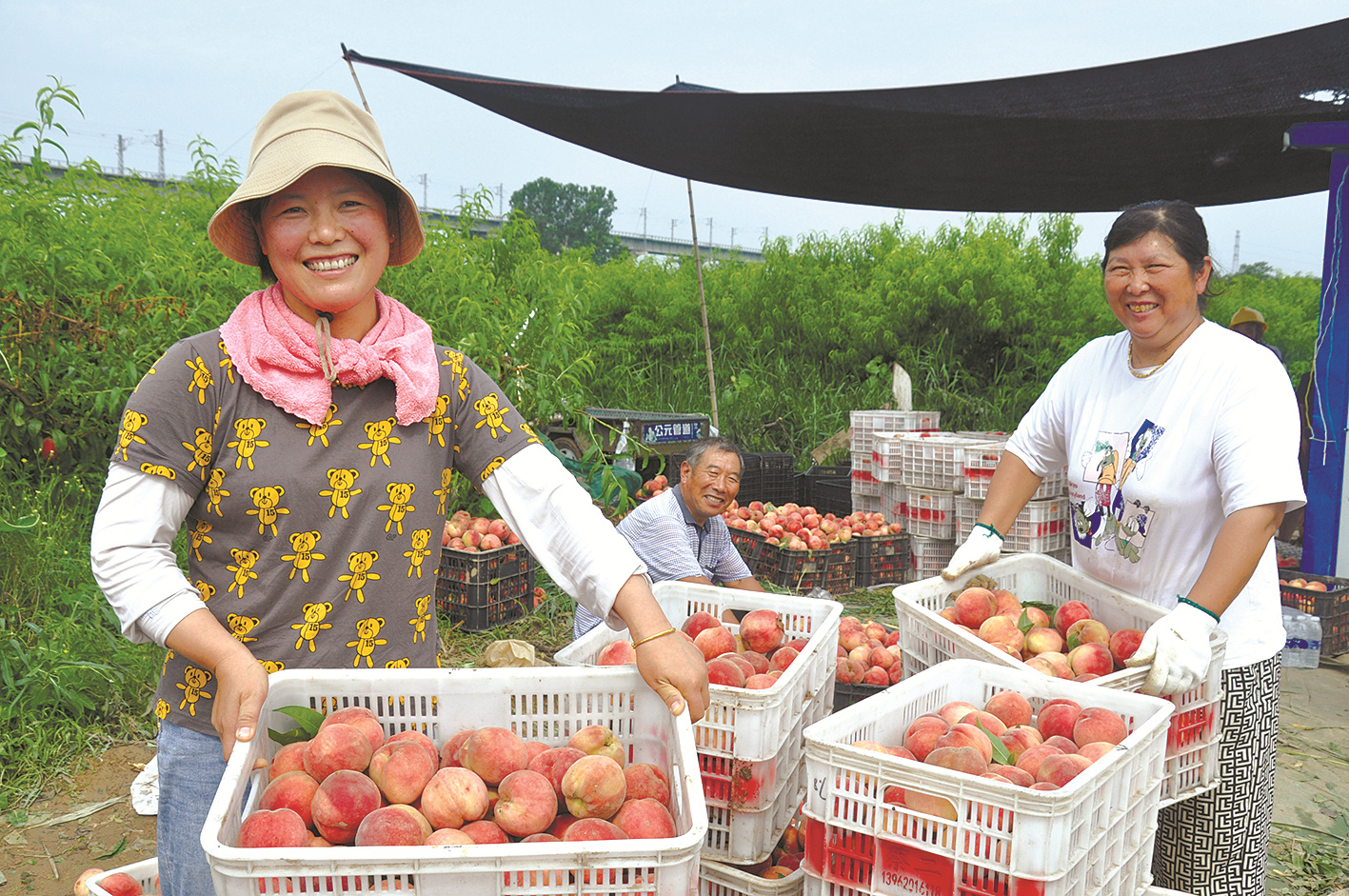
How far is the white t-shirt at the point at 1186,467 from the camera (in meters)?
2.07

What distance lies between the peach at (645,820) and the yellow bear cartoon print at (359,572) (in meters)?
0.64

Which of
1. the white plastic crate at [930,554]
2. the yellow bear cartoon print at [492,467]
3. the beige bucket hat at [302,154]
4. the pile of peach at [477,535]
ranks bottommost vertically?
the white plastic crate at [930,554]

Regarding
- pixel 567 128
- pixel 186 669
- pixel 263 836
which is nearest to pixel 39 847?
pixel 186 669

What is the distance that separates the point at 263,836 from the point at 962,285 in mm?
10431

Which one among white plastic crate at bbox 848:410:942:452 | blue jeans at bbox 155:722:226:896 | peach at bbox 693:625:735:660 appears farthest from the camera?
white plastic crate at bbox 848:410:942:452

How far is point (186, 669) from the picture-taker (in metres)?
1.60

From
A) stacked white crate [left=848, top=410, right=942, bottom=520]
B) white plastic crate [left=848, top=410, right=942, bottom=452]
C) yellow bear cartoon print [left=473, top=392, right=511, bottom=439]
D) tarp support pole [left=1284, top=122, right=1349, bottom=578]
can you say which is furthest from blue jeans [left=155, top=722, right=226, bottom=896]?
tarp support pole [left=1284, top=122, right=1349, bottom=578]

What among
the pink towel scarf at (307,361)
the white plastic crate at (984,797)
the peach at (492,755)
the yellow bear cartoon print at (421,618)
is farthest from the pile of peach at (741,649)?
the pink towel scarf at (307,361)

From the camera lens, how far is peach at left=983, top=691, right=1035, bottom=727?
185 cm

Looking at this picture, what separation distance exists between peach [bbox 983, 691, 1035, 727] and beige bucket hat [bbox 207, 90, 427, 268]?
1496mm

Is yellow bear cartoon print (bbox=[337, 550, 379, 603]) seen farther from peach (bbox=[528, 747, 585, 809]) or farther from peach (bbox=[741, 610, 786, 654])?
peach (bbox=[741, 610, 786, 654])

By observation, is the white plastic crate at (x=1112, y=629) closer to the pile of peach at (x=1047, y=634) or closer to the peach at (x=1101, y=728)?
the pile of peach at (x=1047, y=634)

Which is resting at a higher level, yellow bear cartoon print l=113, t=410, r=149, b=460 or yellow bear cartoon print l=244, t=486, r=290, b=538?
yellow bear cartoon print l=113, t=410, r=149, b=460

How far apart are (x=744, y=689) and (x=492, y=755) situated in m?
0.58
